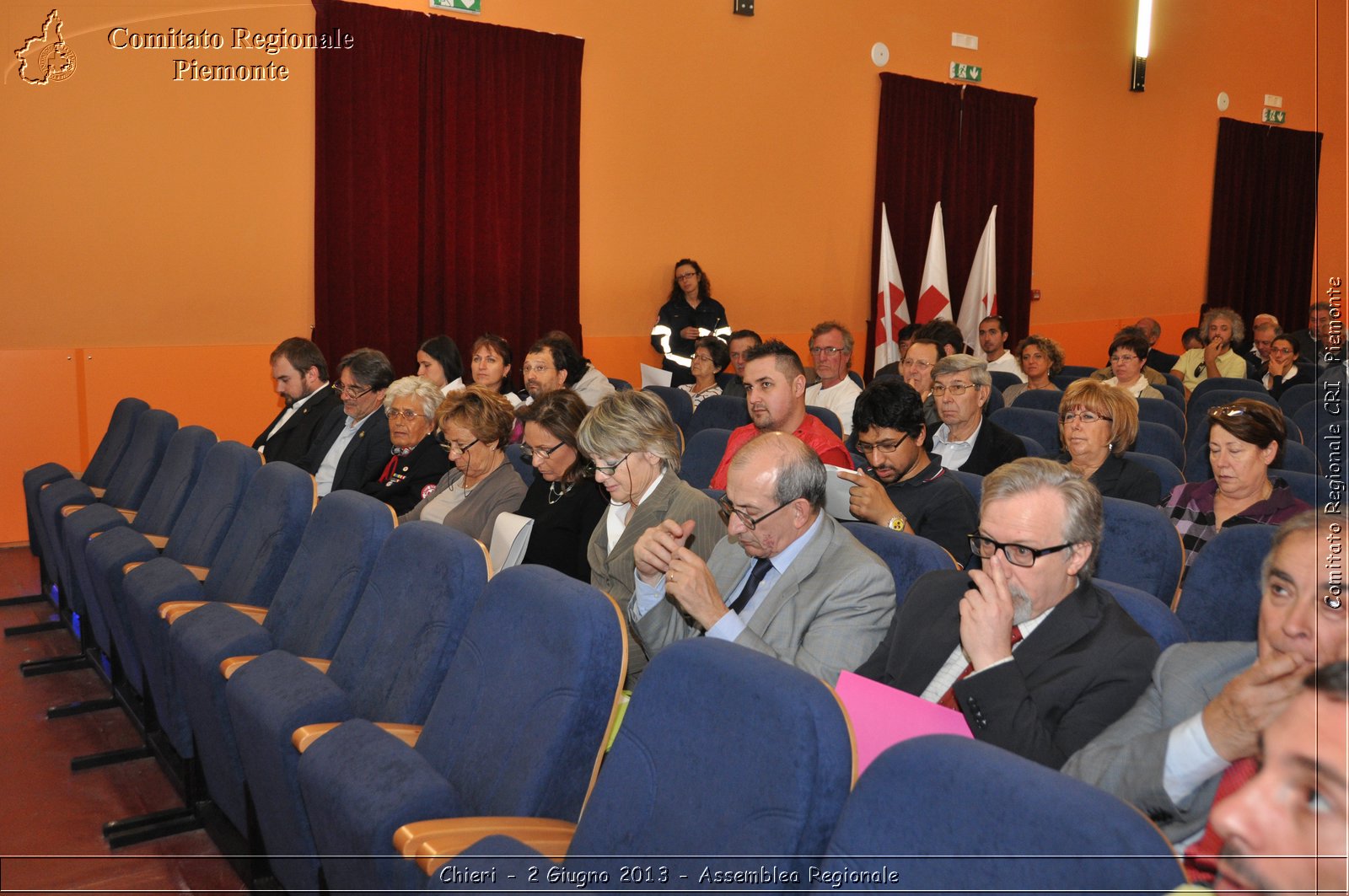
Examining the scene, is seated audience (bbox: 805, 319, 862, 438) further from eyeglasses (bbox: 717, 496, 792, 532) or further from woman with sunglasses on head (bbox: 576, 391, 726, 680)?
eyeglasses (bbox: 717, 496, 792, 532)

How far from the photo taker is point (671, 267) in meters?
8.28

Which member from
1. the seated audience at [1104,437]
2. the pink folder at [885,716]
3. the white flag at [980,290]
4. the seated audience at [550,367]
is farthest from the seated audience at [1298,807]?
the white flag at [980,290]

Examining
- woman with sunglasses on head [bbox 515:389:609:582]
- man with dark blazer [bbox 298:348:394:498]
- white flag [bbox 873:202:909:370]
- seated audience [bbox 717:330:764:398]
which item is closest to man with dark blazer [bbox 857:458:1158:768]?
woman with sunglasses on head [bbox 515:389:609:582]

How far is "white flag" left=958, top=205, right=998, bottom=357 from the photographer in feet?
30.8

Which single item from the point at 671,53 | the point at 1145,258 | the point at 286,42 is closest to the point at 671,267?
the point at 671,53

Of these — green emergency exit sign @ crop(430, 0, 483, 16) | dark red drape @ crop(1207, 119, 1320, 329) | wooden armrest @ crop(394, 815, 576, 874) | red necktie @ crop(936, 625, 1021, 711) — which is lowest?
wooden armrest @ crop(394, 815, 576, 874)

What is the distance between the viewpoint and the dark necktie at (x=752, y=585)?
2260 millimetres

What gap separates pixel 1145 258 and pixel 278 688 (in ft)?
37.8

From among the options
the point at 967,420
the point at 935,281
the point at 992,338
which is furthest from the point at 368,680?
the point at 935,281

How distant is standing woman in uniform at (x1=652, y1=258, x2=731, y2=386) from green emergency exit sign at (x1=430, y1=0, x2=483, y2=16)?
89.0 inches

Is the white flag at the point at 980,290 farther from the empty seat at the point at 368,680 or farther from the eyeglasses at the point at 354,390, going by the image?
the empty seat at the point at 368,680

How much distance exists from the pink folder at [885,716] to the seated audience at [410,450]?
2545mm

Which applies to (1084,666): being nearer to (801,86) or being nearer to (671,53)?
(671,53)

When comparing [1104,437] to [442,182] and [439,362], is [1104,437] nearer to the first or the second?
[439,362]
